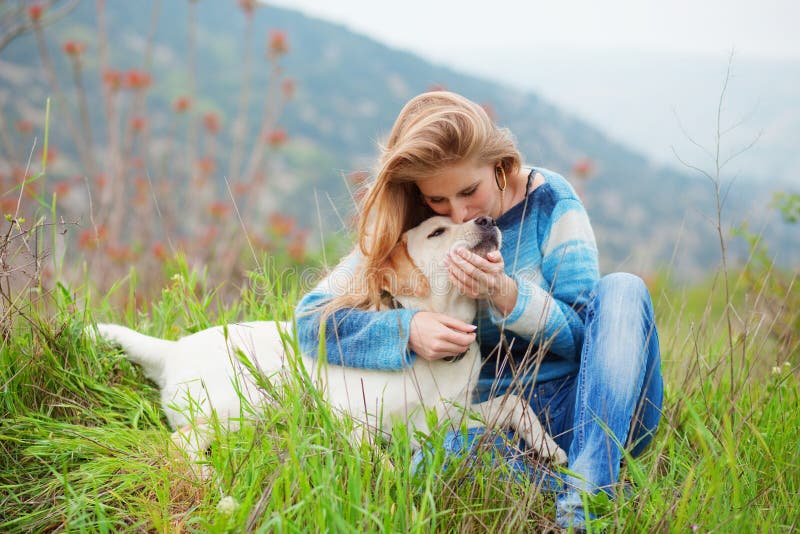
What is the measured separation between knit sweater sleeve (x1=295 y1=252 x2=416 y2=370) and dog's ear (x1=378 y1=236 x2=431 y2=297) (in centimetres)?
10

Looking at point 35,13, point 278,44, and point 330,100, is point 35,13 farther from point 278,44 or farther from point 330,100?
point 330,100

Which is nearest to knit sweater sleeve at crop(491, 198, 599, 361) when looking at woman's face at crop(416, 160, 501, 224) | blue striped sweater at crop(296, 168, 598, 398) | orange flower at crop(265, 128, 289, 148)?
blue striped sweater at crop(296, 168, 598, 398)

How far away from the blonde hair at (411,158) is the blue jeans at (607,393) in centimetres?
59

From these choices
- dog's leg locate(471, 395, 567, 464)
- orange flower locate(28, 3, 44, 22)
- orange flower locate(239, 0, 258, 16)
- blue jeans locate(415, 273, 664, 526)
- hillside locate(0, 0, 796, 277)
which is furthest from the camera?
hillside locate(0, 0, 796, 277)

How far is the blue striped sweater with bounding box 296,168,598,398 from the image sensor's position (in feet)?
6.72

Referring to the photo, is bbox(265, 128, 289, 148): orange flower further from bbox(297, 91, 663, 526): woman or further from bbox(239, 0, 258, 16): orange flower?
bbox(297, 91, 663, 526): woman

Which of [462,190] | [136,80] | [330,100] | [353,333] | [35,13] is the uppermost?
[35,13]

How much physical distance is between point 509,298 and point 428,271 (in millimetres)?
315

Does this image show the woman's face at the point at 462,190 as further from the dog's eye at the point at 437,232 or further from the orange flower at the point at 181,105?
the orange flower at the point at 181,105

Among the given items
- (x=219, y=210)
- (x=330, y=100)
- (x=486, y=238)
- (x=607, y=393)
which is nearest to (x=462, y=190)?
(x=486, y=238)

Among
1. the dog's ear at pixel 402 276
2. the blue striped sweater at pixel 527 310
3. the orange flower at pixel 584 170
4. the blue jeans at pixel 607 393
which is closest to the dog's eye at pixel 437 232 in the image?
the dog's ear at pixel 402 276

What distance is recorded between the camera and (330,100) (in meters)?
21.6

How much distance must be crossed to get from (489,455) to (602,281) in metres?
0.70

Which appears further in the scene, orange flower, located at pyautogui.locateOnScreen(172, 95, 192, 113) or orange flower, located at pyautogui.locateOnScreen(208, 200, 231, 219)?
orange flower, located at pyautogui.locateOnScreen(208, 200, 231, 219)
